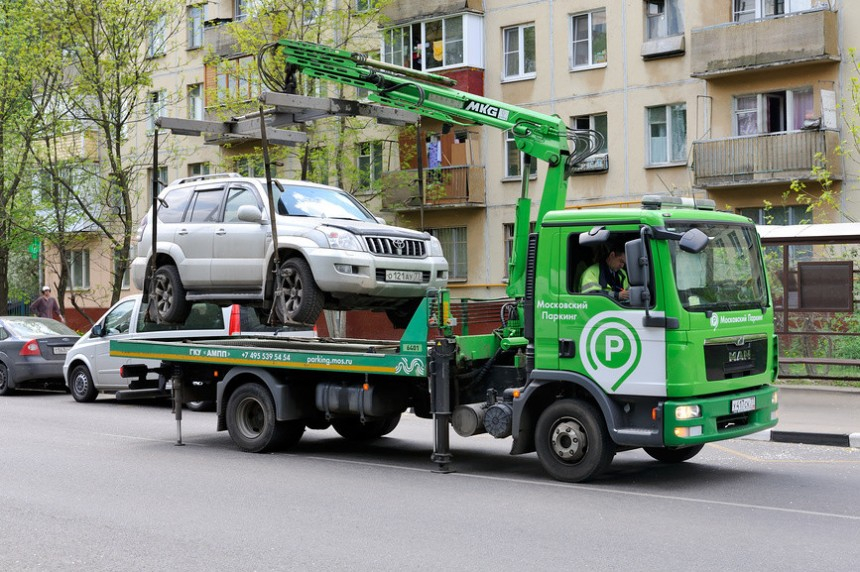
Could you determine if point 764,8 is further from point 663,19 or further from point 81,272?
point 81,272

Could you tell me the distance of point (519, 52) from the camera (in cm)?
3484

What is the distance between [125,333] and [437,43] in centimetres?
1889

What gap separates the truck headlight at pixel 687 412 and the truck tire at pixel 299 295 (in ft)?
13.1

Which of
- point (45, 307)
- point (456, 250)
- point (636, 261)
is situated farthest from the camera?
point (456, 250)

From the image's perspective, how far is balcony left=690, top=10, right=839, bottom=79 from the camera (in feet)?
91.4

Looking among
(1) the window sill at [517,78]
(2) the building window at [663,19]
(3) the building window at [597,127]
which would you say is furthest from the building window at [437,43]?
(2) the building window at [663,19]

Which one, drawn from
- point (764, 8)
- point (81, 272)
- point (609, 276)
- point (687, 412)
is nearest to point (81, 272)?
point (81, 272)

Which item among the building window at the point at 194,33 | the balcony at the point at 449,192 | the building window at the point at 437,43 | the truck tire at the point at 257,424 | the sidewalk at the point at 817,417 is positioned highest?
the building window at the point at 194,33

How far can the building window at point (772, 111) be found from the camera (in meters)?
28.8

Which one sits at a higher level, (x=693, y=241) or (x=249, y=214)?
(x=249, y=214)

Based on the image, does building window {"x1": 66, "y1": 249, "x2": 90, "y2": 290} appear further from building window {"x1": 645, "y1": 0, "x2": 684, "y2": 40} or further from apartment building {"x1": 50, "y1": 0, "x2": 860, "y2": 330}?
building window {"x1": 645, "y1": 0, "x2": 684, "y2": 40}

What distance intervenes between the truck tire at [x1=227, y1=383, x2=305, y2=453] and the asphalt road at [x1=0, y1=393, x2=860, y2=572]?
205 mm

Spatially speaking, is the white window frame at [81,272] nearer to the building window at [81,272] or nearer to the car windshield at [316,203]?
the building window at [81,272]

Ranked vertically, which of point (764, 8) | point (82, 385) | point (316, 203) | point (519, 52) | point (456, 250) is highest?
point (519, 52)
